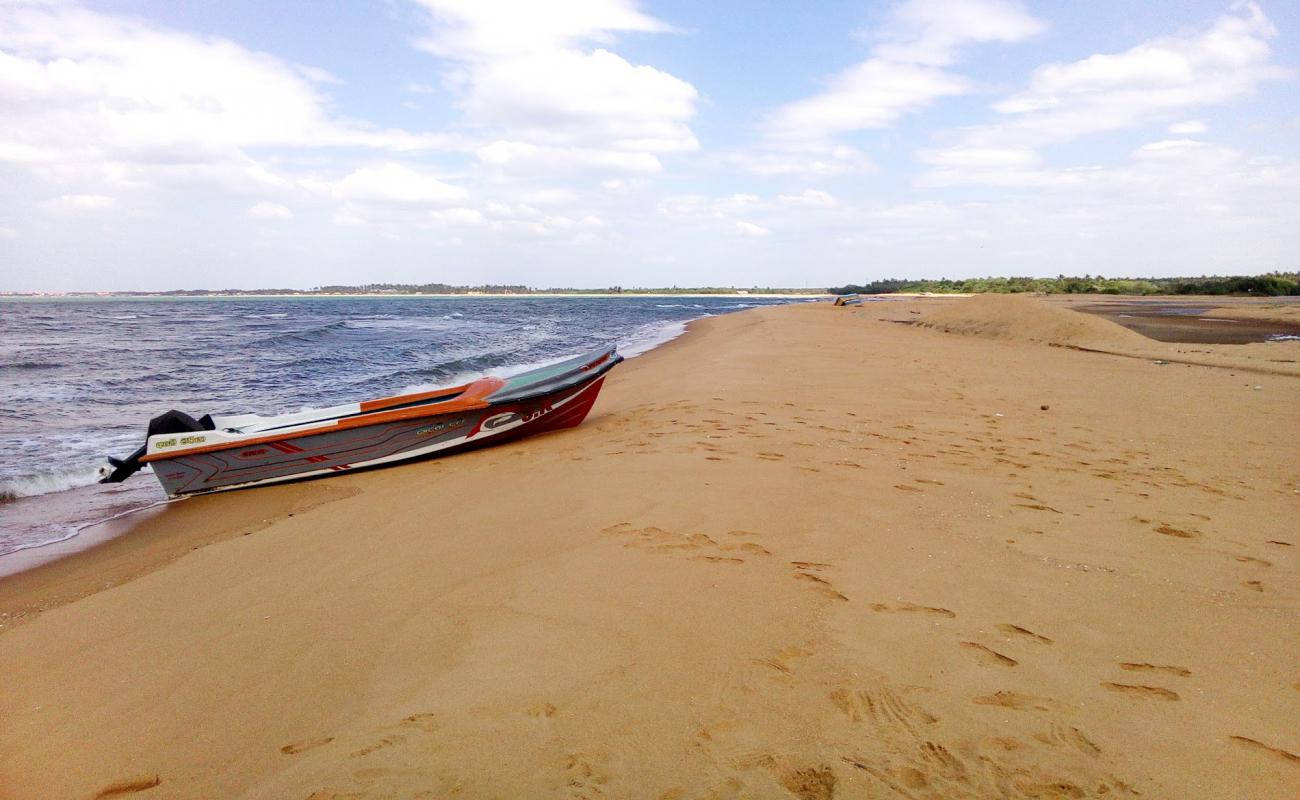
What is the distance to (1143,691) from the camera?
2.29 meters

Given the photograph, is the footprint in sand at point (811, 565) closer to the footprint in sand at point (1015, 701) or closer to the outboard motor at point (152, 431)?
the footprint in sand at point (1015, 701)

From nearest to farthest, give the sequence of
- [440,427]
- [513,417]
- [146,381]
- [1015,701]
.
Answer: [1015,701]
[440,427]
[513,417]
[146,381]

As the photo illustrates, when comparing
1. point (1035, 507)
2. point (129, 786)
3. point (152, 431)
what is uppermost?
point (152, 431)

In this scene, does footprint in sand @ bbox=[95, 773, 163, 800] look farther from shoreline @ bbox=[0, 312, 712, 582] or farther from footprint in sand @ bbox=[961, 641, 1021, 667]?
footprint in sand @ bbox=[961, 641, 1021, 667]

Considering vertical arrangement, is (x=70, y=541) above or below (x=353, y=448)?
below

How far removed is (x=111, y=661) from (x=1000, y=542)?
443 cm

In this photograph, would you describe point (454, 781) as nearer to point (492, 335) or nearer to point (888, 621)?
point (888, 621)

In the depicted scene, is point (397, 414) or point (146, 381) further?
point (146, 381)

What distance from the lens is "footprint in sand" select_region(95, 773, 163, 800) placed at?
210cm

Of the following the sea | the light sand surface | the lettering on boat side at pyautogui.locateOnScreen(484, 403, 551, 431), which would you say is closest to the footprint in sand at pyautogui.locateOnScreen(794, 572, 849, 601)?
the light sand surface

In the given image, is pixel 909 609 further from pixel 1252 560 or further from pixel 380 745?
pixel 380 745

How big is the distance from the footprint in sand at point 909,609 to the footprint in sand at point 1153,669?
1.97ft

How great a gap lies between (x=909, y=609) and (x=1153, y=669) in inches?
33.4

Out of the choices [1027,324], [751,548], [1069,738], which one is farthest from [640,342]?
[1069,738]
